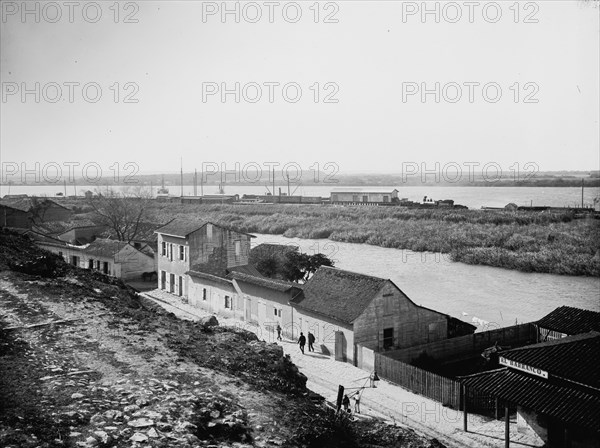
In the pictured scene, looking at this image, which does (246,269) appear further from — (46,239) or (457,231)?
(457,231)

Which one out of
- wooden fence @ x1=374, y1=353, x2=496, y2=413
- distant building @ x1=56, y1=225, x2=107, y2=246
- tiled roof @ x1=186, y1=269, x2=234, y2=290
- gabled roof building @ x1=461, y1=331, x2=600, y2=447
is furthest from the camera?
distant building @ x1=56, y1=225, x2=107, y2=246

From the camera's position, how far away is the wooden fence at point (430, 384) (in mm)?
19203

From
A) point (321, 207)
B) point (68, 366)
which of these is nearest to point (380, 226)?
point (321, 207)

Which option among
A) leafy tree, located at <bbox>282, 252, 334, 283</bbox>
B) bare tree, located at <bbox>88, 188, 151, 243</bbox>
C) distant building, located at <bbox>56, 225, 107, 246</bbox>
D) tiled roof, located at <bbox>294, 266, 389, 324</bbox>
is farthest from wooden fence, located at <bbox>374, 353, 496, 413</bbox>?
bare tree, located at <bbox>88, 188, 151, 243</bbox>

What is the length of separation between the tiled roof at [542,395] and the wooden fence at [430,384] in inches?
71.1

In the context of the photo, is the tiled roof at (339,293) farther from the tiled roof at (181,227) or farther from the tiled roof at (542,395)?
the tiled roof at (181,227)

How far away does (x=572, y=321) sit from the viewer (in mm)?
24906

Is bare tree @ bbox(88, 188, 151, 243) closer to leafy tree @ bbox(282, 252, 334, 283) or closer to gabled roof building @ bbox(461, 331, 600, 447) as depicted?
leafy tree @ bbox(282, 252, 334, 283)

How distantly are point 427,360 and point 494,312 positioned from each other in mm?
14725

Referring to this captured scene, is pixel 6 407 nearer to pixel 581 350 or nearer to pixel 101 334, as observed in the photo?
pixel 101 334

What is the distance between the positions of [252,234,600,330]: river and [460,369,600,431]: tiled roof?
15.6 meters

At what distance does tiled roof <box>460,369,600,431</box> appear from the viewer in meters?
14.4

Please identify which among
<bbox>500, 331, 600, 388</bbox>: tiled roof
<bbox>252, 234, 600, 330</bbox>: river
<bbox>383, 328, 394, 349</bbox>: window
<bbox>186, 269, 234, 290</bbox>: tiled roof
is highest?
<bbox>500, 331, 600, 388</bbox>: tiled roof

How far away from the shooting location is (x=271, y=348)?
628 inches
